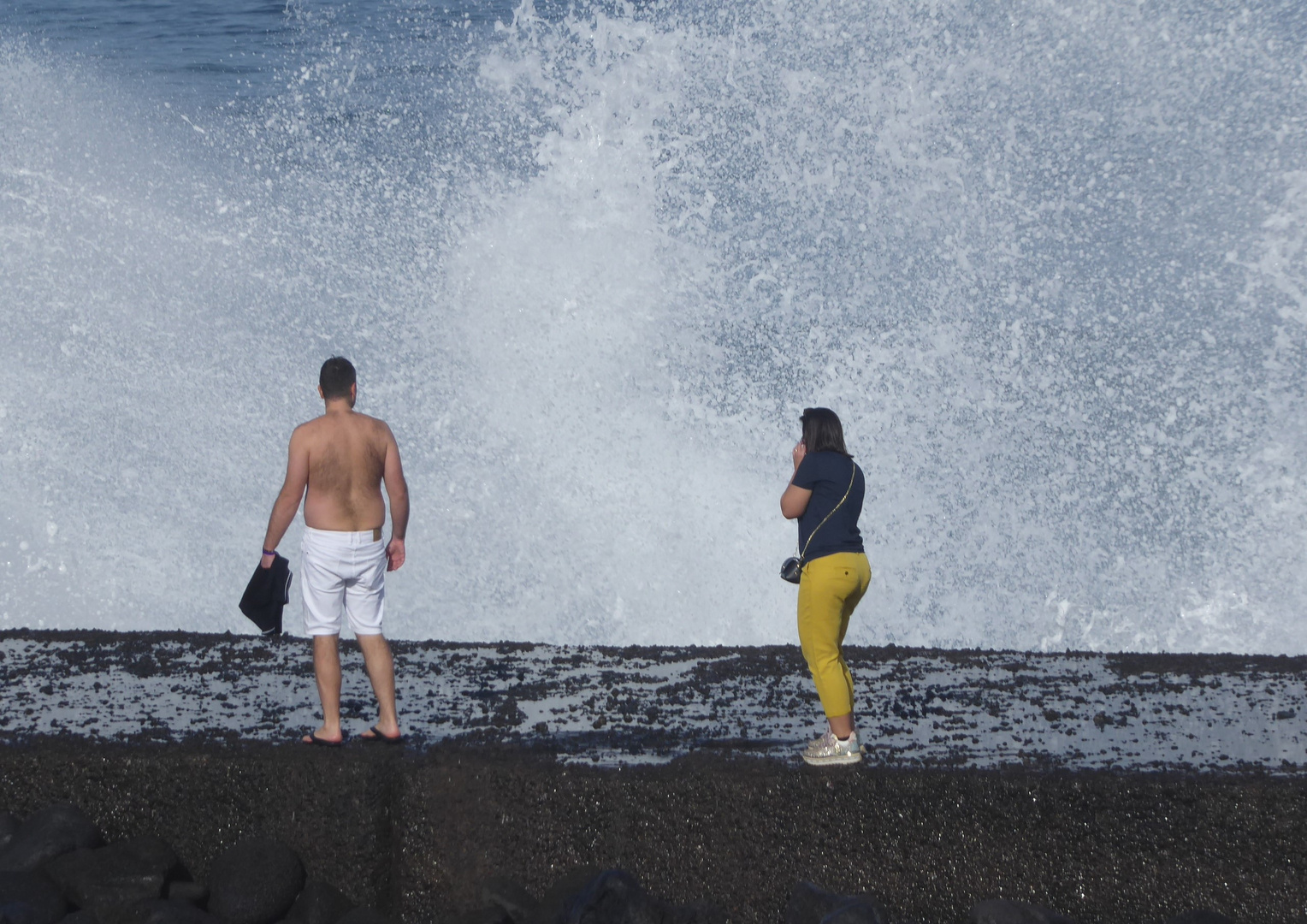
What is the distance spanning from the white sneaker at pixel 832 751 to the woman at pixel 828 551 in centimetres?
8

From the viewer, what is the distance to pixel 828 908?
3762 mm

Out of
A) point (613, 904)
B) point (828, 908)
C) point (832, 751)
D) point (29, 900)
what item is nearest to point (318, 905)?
point (29, 900)

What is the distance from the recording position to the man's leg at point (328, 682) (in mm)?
4438

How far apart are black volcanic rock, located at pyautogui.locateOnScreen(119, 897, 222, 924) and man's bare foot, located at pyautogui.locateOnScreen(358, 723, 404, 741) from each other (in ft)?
2.62

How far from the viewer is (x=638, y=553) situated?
42.3ft

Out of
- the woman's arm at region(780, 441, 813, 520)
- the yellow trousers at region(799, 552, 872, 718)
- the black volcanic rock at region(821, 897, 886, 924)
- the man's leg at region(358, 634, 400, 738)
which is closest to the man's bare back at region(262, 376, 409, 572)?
the man's leg at region(358, 634, 400, 738)

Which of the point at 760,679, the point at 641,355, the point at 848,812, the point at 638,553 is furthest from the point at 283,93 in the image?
the point at 848,812

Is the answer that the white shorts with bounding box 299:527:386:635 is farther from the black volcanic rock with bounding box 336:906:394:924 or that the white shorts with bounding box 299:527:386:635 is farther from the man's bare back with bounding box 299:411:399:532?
the black volcanic rock with bounding box 336:906:394:924

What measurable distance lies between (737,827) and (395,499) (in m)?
1.80

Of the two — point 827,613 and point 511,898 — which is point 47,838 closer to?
point 511,898

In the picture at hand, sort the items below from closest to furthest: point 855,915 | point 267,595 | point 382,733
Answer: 1. point 855,915
2. point 382,733
3. point 267,595

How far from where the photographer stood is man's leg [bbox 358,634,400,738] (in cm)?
450

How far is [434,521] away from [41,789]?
8763mm

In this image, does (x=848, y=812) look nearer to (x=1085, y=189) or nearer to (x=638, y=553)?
(x=638, y=553)
